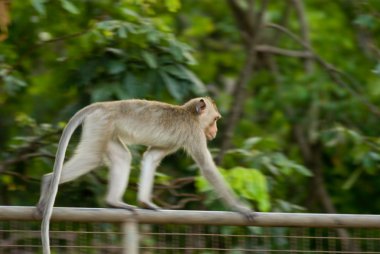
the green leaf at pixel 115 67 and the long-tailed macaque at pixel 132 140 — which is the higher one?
the green leaf at pixel 115 67

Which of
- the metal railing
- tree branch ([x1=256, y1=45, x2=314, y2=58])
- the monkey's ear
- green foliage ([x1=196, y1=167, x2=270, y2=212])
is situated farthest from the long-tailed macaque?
tree branch ([x1=256, y1=45, x2=314, y2=58])

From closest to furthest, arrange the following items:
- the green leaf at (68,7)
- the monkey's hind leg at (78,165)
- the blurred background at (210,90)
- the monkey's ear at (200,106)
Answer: the monkey's hind leg at (78,165), the monkey's ear at (200,106), the green leaf at (68,7), the blurred background at (210,90)

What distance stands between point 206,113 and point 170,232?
1.58 m

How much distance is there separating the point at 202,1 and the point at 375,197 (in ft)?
12.0

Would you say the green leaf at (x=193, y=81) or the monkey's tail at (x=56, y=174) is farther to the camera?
the green leaf at (x=193, y=81)

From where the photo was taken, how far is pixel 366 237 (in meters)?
5.76

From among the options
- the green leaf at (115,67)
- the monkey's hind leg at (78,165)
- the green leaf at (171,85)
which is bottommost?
the monkey's hind leg at (78,165)

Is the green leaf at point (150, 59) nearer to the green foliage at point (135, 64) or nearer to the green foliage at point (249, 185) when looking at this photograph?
the green foliage at point (135, 64)

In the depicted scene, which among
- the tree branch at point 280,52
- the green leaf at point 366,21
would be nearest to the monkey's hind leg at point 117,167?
the green leaf at point 366,21

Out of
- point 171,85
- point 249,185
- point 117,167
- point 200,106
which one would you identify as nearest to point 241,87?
point 171,85

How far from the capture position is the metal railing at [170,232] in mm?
5344

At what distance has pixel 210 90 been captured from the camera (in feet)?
34.6

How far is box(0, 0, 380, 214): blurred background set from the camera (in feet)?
25.6

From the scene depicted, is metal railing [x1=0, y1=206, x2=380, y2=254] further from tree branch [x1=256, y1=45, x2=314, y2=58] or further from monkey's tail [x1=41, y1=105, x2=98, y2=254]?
tree branch [x1=256, y1=45, x2=314, y2=58]
